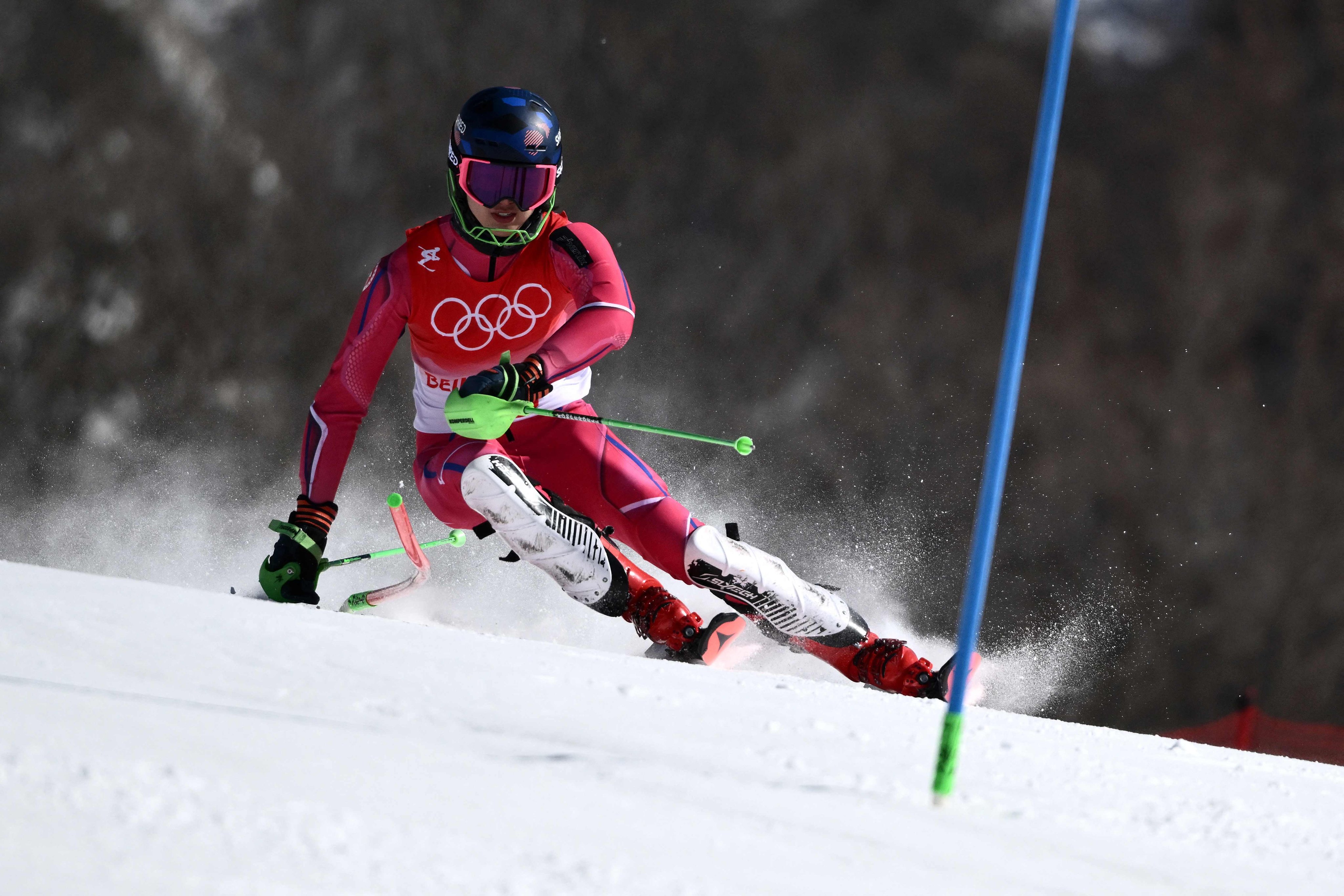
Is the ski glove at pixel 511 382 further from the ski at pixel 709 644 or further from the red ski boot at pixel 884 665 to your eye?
the red ski boot at pixel 884 665

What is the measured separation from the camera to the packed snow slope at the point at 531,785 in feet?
2.70

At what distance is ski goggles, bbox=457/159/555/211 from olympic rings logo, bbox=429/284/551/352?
0.63 ft

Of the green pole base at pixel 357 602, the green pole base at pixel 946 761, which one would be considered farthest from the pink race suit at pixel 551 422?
the green pole base at pixel 946 761

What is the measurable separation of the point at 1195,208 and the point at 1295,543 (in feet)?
4.78

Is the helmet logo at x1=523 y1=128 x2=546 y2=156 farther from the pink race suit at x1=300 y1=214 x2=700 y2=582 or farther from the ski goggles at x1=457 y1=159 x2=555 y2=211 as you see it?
the pink race suit at x1=300 y1=214 x2=700 y2=582

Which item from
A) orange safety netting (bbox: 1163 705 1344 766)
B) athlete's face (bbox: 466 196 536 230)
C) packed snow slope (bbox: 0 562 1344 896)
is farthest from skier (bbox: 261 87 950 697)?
orange safety netting (bbox: 1163 705 1344 766)

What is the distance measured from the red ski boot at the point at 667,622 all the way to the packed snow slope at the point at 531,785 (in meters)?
0.85

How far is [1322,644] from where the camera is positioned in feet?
15.4

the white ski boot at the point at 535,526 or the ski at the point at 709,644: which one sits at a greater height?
the white ski boot at the point at 535,526

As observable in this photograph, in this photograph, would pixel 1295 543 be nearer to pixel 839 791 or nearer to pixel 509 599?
pixel 509 599

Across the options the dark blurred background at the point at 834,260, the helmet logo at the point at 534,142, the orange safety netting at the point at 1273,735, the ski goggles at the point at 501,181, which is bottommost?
the orange safety netting at the point at 1273,735

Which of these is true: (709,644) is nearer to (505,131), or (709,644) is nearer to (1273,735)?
(505,131)

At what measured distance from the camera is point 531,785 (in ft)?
3.34

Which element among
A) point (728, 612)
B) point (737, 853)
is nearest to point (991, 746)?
point (737, 853)
